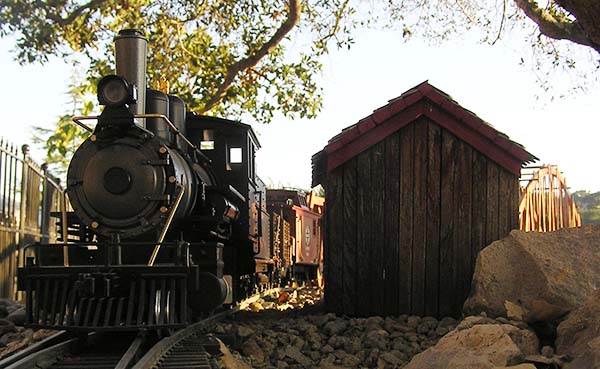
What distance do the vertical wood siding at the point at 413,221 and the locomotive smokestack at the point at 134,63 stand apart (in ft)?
10.1

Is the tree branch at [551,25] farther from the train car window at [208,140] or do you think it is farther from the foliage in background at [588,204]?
the foliage in background at [588,204]

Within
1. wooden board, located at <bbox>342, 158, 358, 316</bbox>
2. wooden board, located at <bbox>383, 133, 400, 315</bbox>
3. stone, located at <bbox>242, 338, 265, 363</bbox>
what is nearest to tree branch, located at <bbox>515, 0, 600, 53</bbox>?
wooden board, located at <bbox>383, 133, 400, 315</bbox>

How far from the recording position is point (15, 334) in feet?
29.7

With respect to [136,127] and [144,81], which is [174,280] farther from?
[144,81]

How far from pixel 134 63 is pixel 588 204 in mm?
51022

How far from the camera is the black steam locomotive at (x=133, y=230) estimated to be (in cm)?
721

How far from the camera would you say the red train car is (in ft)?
56.5

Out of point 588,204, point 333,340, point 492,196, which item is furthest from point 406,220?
point 588,204

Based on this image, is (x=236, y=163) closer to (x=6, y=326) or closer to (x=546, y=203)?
(x=6, y=326)

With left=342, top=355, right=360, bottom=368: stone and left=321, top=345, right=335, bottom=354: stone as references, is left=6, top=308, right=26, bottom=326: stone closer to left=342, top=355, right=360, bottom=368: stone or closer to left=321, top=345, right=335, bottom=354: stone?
left=321, top=345, right=335, bottom=354: stone

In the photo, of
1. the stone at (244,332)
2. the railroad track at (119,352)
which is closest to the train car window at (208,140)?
the stone at (244,332)

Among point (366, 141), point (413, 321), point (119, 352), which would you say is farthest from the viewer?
point (366, 141)

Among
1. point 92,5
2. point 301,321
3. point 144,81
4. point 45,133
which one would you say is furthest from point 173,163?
point 45,133

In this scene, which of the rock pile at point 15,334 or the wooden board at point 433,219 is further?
the wooden board at point 433,219
